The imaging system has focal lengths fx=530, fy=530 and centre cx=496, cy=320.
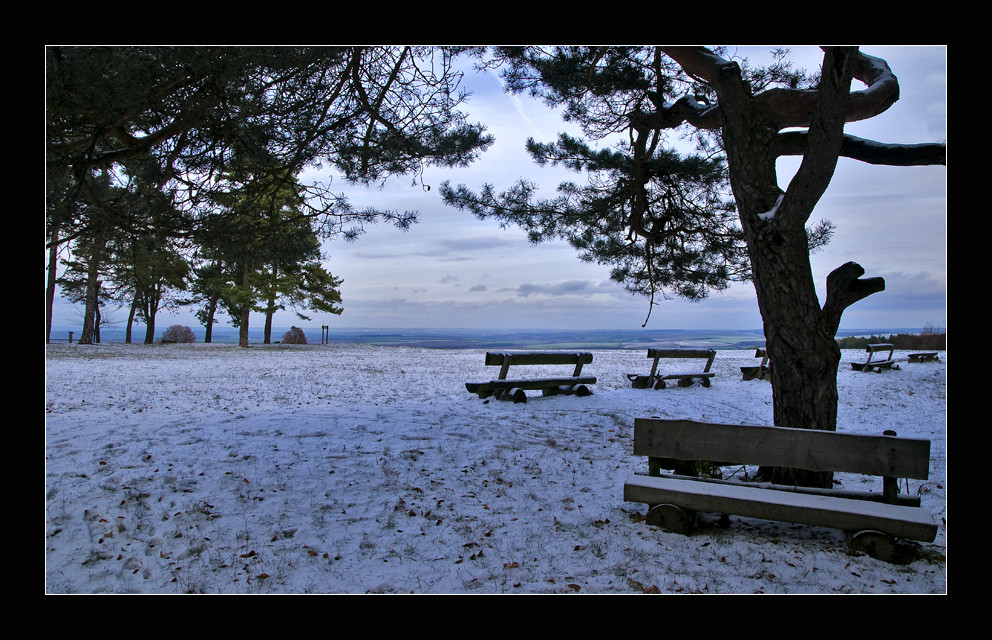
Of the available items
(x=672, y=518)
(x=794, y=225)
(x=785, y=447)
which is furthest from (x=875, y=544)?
(x=794, y=225)

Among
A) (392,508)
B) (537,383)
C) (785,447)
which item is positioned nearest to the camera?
(785,447)

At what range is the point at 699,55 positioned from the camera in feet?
16.7

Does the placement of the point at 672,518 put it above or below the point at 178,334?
below

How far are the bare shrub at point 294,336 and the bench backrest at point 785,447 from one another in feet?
99.8

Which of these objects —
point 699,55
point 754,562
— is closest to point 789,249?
point 699,55

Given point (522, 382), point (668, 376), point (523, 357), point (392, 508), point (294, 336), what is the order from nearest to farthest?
point (392, 508) → point (522, 382) → point (523, 357) → point (668, 376) → point (294, 336)

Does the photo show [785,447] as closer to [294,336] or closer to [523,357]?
[523,357]

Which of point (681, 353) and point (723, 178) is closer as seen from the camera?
point (723, 178)

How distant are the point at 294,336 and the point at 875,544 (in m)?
31.9

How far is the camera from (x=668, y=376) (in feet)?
36.8

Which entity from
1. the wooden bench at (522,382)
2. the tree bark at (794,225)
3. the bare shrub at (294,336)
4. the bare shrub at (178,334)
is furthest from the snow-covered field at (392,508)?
the bare shrub at (178,334)

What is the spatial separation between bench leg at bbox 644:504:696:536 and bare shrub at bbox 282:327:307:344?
30.5 metres

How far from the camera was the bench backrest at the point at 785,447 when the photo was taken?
136 inches

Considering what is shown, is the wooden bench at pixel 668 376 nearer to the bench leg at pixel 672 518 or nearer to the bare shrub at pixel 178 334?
the bench leg at pixel 672 518
